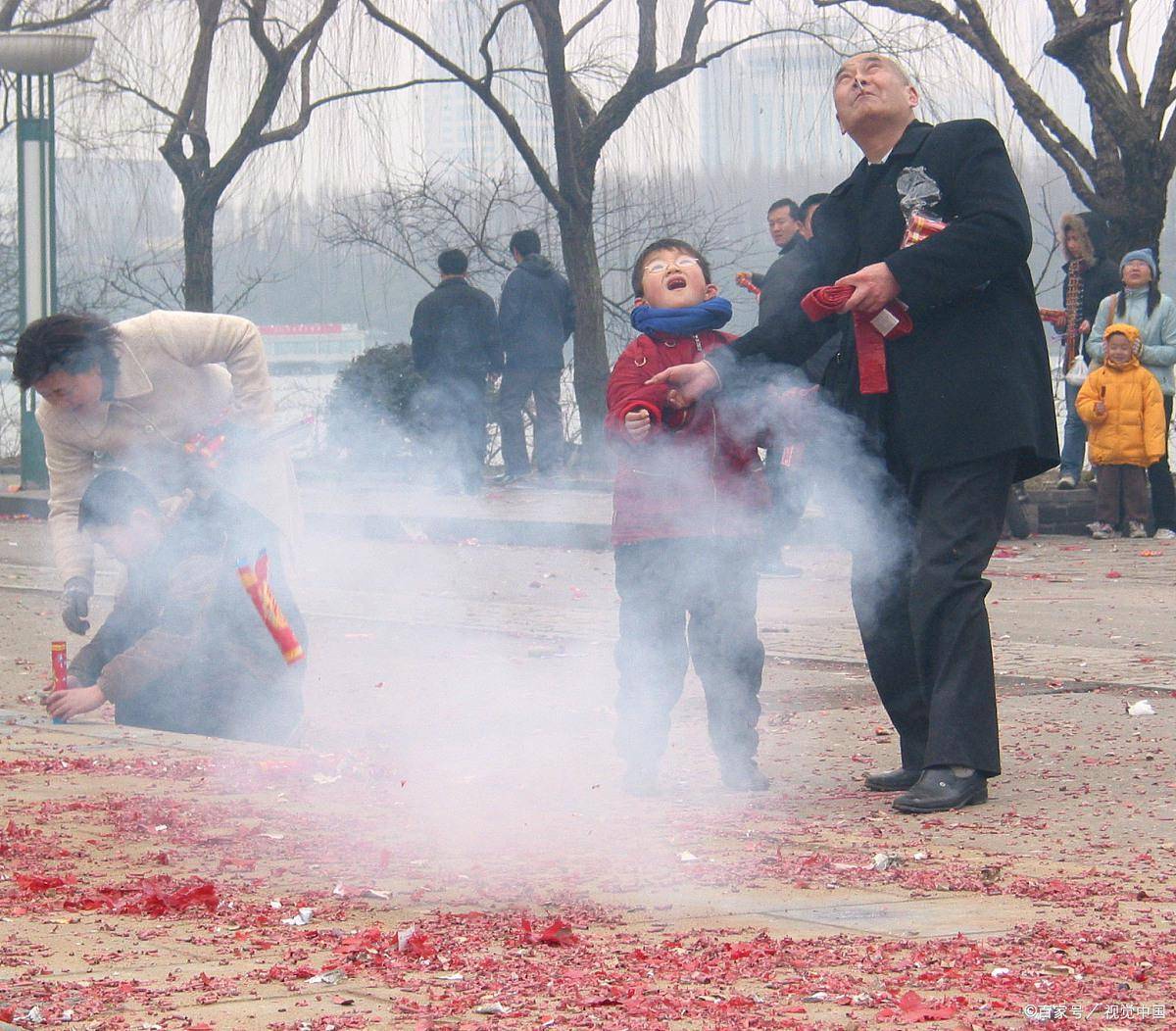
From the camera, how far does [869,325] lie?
14.8 ft

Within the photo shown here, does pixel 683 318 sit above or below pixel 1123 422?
above

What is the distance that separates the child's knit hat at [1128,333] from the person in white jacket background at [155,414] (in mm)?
7260

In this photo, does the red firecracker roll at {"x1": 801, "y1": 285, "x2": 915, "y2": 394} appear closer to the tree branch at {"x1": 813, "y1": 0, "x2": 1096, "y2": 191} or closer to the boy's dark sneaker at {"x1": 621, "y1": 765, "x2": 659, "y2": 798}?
the boy's dark sneaker at {"x1": 621, "y1": 765, "x2": 659, "y2": 798}

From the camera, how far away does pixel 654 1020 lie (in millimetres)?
2711

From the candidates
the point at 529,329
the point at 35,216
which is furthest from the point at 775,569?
the point at 35,216

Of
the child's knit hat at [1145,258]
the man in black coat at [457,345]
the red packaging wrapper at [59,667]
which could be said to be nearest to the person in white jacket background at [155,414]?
the red packaging wrapper at [59,667]

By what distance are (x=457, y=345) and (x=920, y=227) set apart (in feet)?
32.4

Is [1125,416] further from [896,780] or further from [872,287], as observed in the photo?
[872,287]

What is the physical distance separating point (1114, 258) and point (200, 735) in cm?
1009

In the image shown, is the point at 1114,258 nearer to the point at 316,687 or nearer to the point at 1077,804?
the point at 316,687

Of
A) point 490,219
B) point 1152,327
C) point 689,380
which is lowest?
point 689,380

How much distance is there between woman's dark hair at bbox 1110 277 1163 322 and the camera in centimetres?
1194

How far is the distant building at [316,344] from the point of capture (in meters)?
16.0

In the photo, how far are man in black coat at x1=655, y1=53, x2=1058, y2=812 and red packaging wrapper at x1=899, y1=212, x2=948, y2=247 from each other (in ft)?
0.19
